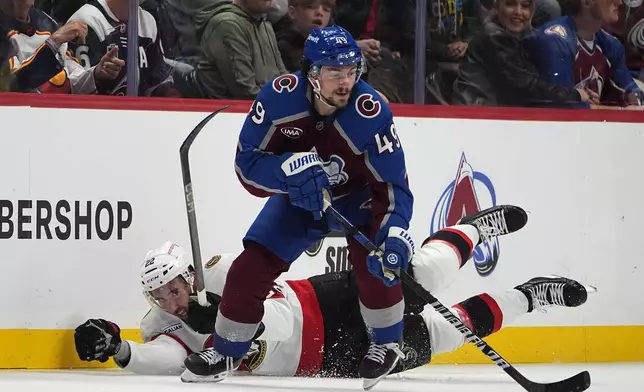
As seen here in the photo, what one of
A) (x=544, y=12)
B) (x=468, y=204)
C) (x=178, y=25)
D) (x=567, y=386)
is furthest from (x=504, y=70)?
(x=567, y=386)

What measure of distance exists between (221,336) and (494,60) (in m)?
2.00

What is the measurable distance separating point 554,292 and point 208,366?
1382 mm

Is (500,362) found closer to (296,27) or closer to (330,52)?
(330,52)

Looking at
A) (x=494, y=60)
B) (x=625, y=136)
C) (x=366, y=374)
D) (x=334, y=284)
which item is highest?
(x=494, y=60)

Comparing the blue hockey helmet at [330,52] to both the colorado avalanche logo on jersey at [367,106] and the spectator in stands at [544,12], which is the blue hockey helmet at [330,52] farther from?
the spectator in stands at [544,12]

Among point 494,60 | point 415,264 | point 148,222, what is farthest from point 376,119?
point 494,60

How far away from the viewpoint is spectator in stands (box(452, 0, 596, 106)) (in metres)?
4.87

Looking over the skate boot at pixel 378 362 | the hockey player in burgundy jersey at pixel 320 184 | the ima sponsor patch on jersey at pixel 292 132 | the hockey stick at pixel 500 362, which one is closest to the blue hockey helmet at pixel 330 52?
the hockey player in burgundy jersey at pixel 320 184

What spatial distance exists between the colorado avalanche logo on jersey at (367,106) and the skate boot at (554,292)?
46.4 inches

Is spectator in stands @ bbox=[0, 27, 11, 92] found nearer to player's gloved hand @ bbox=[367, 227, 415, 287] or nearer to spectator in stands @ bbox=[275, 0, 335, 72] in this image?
spectator in stands @ bbox=[275, 0, 335, 72]

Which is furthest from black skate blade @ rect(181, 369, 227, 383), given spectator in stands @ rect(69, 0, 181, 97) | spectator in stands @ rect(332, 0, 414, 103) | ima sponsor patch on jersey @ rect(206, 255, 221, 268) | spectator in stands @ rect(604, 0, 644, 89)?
spectator in stands @ rect(604, 0, 644, 89)

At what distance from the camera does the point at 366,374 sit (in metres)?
3.49

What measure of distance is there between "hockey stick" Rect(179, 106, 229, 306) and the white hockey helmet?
0.04 m

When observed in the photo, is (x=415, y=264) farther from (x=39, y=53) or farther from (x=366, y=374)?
(x=39, y=53)
